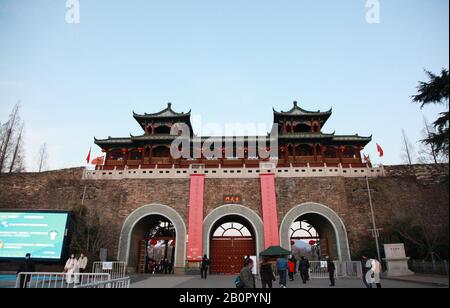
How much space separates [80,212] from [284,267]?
14.1 meters

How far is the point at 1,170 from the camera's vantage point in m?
23.5

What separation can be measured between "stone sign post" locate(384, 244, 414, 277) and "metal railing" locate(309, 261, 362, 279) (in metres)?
1.45

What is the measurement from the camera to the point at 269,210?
17.9m

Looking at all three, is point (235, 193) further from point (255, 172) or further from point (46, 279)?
point (46, 279)

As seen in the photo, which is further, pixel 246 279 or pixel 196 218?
pixel 196 218

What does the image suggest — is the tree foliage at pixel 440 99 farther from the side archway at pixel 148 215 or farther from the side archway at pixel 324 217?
the side archway at pixel 148 215

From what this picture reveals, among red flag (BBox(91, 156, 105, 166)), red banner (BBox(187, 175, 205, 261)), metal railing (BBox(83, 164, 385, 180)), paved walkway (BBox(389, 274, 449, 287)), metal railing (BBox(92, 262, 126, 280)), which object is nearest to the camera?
paved walkway (BBox(389, 274, 449, 287))

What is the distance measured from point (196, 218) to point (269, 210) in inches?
194

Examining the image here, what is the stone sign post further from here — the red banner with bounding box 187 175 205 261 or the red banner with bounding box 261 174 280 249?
the red banner with bounding box 187 175 205 261

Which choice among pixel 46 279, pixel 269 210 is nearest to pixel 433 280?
pixel 46 279

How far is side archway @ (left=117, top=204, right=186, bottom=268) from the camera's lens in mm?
16916

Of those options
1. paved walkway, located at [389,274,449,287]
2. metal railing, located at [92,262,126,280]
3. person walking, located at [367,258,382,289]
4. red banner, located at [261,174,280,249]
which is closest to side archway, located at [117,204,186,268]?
metal railing, located at [92,262,126,280]

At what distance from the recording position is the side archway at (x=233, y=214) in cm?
1712
